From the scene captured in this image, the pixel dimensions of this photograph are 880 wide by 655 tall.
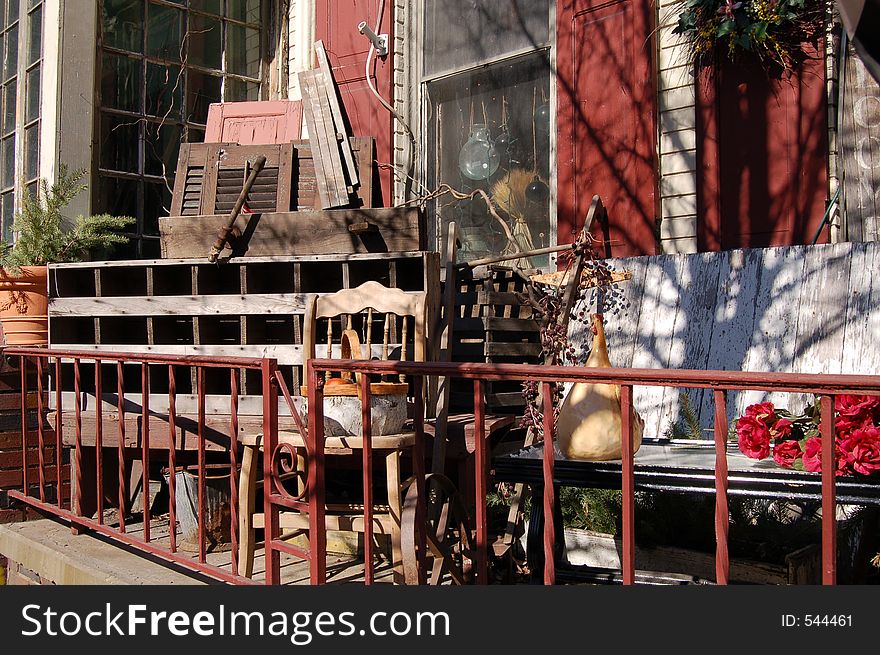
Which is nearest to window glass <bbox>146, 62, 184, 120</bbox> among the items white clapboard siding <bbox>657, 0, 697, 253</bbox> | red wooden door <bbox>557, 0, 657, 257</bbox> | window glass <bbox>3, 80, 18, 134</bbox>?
window glass <bbox>3, 80, 18, 134</bbox>

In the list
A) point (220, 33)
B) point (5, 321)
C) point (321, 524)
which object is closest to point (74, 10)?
point (220, 33)

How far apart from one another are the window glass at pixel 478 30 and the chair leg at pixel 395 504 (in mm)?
4744

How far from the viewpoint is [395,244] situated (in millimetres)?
4832

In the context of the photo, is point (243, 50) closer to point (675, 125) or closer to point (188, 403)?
point (675, 125)

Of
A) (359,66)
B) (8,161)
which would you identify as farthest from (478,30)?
(8,161)

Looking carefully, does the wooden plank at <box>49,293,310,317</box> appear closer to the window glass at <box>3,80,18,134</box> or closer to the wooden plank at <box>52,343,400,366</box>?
the wooden plank at <box>52,343,400,366</box>

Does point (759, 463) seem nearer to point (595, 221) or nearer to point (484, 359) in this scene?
point (484, 359)

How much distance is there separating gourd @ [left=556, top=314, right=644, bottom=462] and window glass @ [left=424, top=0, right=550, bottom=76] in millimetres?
4800

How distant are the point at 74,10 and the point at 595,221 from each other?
5130 mm

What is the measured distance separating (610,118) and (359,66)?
2979mm

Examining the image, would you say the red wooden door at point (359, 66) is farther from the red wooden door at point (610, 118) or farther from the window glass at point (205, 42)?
the red wooden door at point (610, 118)

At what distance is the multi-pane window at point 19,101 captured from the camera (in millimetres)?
7965

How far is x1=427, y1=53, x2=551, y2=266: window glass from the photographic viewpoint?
23.7ft

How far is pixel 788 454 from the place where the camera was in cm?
280
